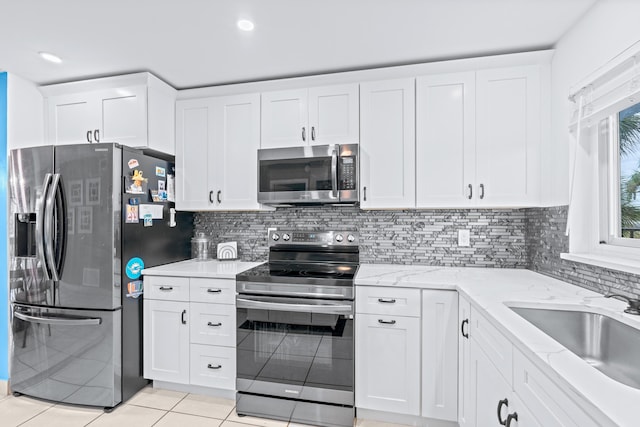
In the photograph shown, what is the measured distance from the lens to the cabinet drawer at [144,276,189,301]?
2.27 m

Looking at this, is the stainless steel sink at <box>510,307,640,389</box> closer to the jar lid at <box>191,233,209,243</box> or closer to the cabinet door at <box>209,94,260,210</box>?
the cabinet door at <box>209,94,260,210</box>

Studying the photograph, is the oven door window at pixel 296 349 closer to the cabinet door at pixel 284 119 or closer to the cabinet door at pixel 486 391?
the cabinet door at pixel 486 391

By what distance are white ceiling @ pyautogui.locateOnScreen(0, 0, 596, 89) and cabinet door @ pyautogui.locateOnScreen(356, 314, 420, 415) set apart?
67.2 inches

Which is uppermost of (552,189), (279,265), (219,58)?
(219,58)

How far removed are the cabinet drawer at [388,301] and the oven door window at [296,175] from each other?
0.76 meters

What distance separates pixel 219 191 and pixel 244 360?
129cm

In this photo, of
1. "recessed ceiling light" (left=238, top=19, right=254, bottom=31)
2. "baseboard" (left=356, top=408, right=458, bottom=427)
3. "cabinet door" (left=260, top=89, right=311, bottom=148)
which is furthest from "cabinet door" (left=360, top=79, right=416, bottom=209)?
"baseboard" (left=356, top=408, right=458, bottom=427)

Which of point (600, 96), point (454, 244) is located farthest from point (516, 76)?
point (454, 244)

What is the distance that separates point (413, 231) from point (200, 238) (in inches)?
72.8

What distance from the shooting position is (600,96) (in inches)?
61.3

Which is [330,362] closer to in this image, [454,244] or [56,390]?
[454,244]

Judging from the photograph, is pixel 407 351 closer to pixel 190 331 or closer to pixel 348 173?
pixel 348 173

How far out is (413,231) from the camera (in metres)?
2.52

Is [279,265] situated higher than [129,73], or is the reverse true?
[129,73]
